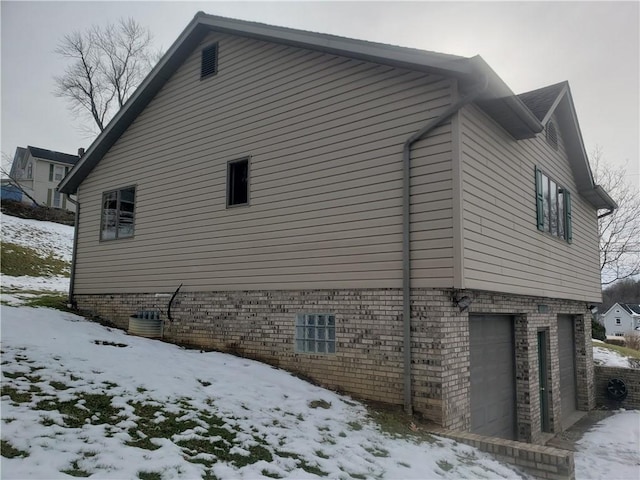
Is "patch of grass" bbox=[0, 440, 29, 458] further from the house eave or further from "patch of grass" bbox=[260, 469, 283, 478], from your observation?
the house eave

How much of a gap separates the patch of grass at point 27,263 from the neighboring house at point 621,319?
79.3 metres

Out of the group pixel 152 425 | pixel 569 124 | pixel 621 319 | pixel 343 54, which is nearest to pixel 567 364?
pixel 569 124

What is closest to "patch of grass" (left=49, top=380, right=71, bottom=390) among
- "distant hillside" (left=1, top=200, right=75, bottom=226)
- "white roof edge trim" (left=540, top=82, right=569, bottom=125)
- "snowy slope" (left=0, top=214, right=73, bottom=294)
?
"white roof edge trim" (left=540, top=82, right=569, bottom=125)

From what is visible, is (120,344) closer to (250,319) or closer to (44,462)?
(250,319)

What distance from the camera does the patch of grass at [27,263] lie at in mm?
22734

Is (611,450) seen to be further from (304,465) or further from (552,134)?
(304,465)

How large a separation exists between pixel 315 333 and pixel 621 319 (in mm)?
85143

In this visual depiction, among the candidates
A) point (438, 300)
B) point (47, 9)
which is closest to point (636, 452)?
point (438, 300)

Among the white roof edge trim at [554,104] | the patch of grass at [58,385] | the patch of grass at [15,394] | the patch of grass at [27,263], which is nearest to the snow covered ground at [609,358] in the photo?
the white roof edge trim at [554,104]

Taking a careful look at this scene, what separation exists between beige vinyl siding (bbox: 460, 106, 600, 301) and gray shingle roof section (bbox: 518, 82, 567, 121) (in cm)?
66

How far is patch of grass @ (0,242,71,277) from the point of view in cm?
2273

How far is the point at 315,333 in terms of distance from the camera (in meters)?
8.48

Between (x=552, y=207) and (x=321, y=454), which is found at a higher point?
(x=552, y=207)

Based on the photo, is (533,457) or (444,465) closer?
(444,465)
